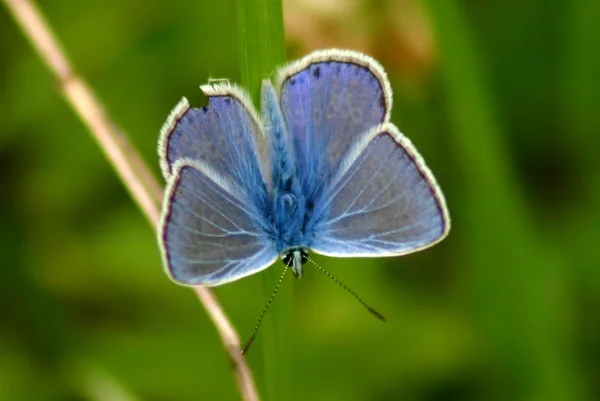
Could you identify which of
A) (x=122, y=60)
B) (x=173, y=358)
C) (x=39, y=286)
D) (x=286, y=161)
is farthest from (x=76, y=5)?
(x=286, y=161)

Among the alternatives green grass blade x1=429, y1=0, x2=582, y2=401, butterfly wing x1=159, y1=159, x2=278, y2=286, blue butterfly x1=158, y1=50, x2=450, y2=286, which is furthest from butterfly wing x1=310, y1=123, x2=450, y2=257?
green grass blade x1=429, y1=0, x2=582, y2=401

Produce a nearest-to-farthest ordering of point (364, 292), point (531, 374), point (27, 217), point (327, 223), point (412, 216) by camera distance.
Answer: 1. point (412, 216)
2. point (327, 223)
3. point (531, 374)
4. point (364, 292)
5. point (27, 217)

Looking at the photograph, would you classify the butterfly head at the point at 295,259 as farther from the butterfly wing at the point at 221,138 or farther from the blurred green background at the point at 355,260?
the blurred green background at the point at 355,260

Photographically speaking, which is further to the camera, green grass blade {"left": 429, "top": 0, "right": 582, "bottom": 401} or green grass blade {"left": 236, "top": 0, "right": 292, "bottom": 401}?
green grass blade {"left": 429, "top": 0, "right": 582, "bottom": 401}

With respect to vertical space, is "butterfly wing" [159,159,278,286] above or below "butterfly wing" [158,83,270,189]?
below

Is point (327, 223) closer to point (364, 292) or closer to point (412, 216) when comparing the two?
point (412, 216)

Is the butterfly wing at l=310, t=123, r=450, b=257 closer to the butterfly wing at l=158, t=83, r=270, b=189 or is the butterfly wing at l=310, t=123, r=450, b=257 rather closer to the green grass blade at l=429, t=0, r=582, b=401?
the butterfly wing at l=158, t=83, r=270, b=189

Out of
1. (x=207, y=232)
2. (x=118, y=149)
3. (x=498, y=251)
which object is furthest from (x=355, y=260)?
(x=207, y=232)
